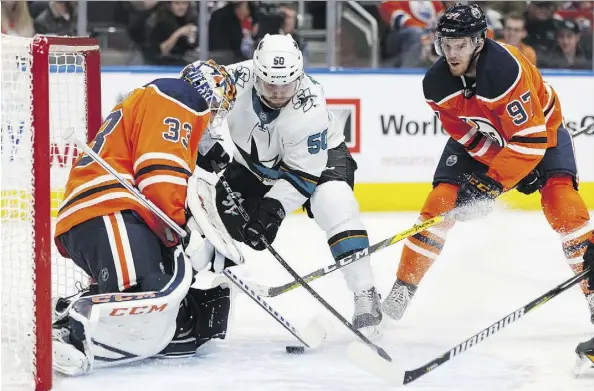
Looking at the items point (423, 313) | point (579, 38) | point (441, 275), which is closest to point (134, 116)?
point (423, 313)

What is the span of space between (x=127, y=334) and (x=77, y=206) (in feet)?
1.21

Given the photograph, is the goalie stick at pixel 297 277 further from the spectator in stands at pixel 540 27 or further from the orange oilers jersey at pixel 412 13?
the spectator in stands at pixel 540 27

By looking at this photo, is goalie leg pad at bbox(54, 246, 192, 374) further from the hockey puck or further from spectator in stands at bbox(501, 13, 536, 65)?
spectator in stands at bbox(501, 13, 536, 65)

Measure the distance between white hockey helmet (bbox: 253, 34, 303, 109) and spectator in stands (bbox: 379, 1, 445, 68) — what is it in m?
2.85

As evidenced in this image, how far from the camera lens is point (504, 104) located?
10.6 feet

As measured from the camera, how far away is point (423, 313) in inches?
146

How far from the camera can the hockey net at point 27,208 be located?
98.0 inches

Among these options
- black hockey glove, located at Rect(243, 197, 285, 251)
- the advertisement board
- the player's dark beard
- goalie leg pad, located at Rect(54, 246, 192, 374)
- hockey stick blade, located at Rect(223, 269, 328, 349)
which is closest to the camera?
goalie leg pad, located at Rect(54, 246, 192, 374)

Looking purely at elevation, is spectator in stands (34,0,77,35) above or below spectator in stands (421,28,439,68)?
above

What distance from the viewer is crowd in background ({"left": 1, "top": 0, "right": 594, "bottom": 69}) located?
5691 mm

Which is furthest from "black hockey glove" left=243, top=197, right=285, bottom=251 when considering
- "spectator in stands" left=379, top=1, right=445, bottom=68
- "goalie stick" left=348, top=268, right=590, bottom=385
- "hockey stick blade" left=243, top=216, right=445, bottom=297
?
"spectator in stands" left=379, top=1, right=445, bottom=68

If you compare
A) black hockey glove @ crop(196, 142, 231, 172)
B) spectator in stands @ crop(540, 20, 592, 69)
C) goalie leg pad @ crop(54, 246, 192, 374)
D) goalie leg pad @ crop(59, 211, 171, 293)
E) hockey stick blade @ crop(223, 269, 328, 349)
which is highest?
spectator in stands @ crop(540, 20, 592, 69)

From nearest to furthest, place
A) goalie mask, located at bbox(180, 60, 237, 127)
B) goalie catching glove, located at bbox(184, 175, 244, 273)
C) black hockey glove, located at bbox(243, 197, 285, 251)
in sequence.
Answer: goalie catching glove, located at bbox(184, 175, 244, 273) < goalie mask, located at bbox(180, 60, 237, 127) < black hockey glove, located at bbox(243, 197, 285, 251)

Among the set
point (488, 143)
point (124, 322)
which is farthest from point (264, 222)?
point (488, 143)
